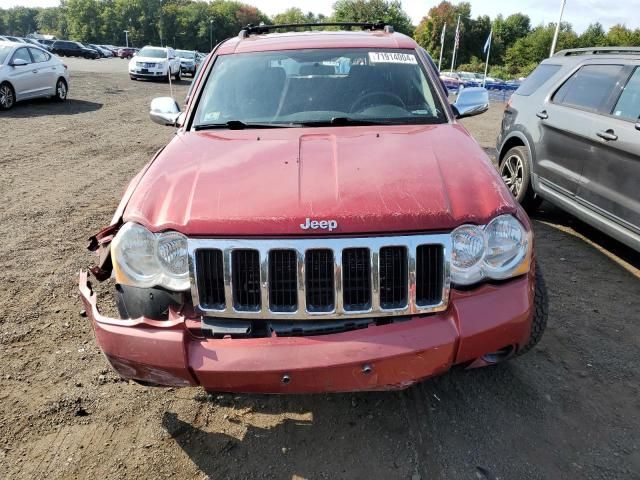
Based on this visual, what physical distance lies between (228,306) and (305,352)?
0.39m

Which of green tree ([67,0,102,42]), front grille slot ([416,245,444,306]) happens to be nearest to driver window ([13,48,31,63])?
front grille slot ([416,245,444,306])

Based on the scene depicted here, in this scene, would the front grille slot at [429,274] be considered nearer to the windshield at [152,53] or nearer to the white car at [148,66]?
the white car at [148,66]

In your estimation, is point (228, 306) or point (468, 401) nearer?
point (228, 306)

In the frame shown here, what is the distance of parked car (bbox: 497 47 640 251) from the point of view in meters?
4.36

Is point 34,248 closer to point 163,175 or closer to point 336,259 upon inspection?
point 163,175

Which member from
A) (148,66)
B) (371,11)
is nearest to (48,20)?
(371,11)

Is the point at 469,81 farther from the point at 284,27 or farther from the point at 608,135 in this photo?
the point at 284,27

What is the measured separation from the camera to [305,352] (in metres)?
2.13

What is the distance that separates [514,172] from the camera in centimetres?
613

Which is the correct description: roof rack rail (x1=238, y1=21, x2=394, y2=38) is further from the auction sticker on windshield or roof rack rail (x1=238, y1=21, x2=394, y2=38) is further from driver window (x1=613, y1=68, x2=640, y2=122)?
driver window (x1=613, y1=68, x2=640, y2=122)

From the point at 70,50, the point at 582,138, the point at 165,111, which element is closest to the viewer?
the point at 165,111

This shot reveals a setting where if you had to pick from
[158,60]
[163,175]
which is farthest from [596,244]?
[158,60]

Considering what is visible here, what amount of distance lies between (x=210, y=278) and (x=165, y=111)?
7.37 ft

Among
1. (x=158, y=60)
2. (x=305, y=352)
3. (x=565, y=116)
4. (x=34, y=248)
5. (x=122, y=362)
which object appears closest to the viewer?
(x=305, y=352)
